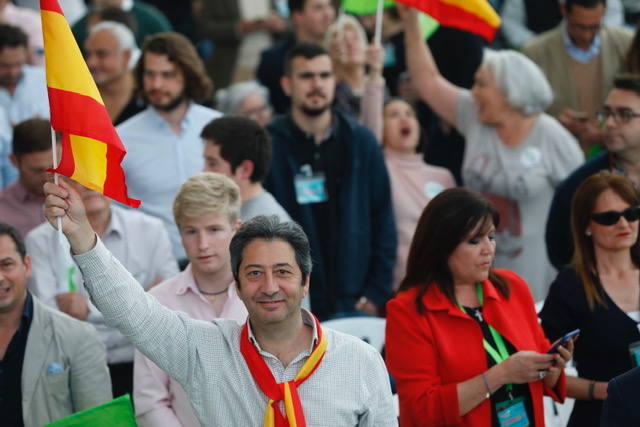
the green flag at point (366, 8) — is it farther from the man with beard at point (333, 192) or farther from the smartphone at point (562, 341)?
the smartphone at point (562, 341)

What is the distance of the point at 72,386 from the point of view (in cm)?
480

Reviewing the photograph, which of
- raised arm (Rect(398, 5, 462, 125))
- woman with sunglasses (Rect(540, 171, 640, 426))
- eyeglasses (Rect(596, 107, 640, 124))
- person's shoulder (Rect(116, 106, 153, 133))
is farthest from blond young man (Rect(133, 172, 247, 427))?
raised arm (Rect(398, 5, 462, 125))

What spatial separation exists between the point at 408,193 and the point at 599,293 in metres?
2.46

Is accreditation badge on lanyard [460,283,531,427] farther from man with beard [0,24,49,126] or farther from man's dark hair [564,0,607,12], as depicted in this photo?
man with beard [0,24,49,126]

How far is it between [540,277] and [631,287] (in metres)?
2.05

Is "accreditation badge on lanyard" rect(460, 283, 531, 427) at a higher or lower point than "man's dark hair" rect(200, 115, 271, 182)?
lower

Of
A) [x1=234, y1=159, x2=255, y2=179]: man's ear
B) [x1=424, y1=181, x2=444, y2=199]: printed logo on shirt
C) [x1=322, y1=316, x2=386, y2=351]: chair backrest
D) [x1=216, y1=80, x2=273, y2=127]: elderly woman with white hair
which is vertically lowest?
[x1=322, y1=316, x2=386, y2=351]: chair backrest

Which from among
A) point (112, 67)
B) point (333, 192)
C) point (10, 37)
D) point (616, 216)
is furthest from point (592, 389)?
point (10, 37)

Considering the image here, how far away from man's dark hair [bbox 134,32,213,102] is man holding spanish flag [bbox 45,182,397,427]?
313 centimetres

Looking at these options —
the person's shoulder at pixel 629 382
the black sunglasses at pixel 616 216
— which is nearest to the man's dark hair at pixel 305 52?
the black sunglasses at pixel 616 216

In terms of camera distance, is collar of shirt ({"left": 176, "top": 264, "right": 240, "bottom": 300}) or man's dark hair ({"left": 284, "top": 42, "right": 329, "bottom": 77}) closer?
collar of shirt ({"left": 176, "top": 264, "right": 240, "bottom": 300})

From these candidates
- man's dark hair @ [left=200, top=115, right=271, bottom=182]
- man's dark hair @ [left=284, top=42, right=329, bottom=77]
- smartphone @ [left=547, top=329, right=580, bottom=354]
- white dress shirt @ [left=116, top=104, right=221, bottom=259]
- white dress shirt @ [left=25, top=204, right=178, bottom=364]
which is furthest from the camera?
man's dark hair @ [left=284, top=42, right=329, bottom=77]

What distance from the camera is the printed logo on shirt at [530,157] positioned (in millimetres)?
6953

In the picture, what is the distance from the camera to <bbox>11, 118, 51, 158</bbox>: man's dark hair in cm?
609
